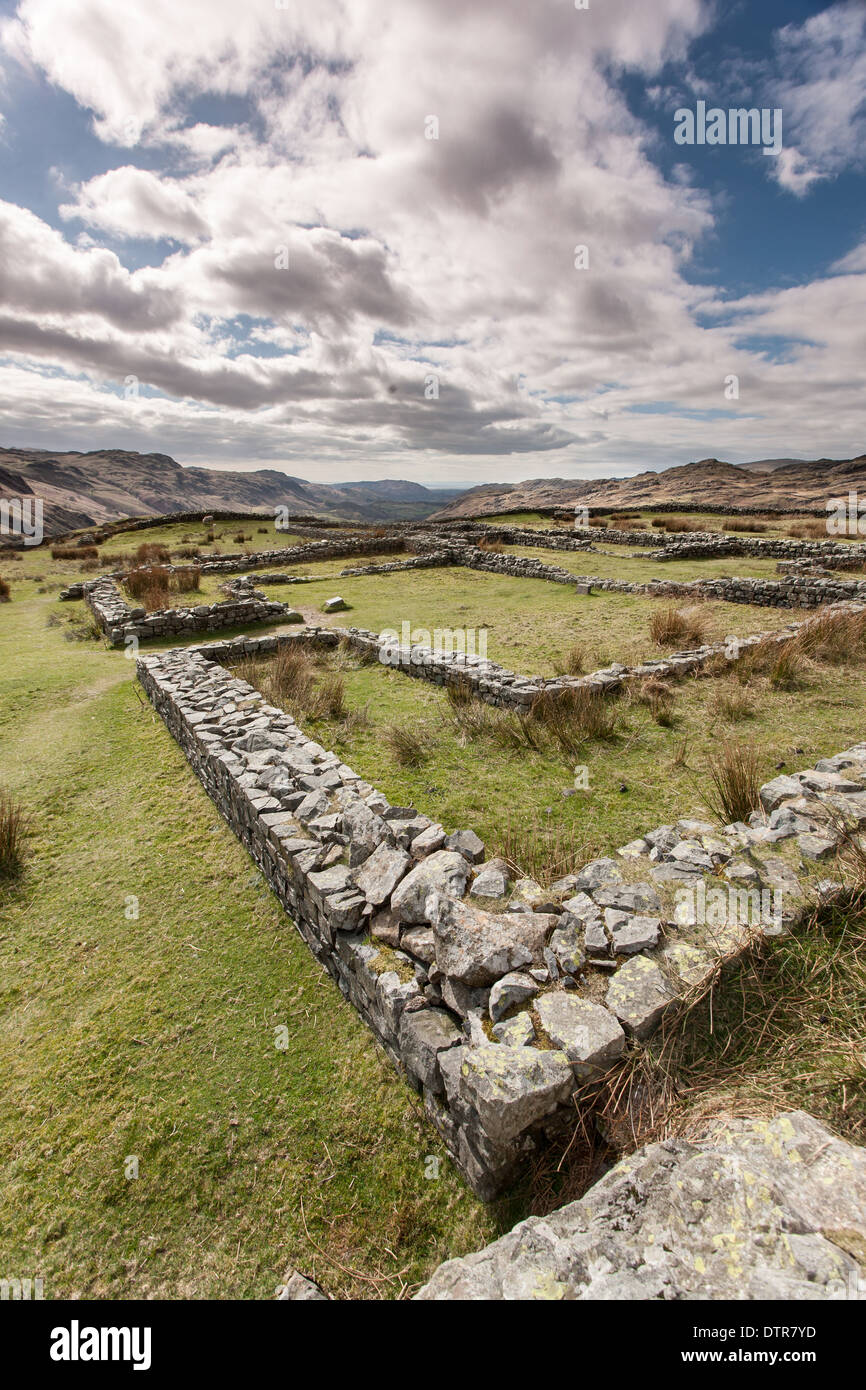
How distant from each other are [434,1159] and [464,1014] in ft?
2.37

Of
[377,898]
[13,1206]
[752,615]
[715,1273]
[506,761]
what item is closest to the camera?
[715,1273]

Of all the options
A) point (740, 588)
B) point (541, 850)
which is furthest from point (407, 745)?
point (740, 588)

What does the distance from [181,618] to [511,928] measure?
1169 cm

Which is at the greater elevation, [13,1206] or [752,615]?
[752,615]

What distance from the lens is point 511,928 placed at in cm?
327

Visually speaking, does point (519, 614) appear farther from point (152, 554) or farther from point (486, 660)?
point (152, 554)

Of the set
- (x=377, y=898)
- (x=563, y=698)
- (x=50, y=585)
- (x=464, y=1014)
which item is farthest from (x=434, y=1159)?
(x=50, y=585)

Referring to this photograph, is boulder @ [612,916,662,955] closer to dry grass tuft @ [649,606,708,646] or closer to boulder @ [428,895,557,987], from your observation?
boulder @ [428,895,557,987]

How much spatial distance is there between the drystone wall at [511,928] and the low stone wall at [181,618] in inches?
350

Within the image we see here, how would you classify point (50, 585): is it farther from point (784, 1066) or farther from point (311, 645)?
point (784, 1066)

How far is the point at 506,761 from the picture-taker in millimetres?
6535

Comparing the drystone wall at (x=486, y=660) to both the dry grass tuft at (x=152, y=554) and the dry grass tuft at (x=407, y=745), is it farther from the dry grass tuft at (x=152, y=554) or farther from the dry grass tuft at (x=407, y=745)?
the dry grass tuft at (x=152, y=554)

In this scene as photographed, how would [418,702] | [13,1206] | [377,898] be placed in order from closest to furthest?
[13,1206]
[377,898]
[418,702]

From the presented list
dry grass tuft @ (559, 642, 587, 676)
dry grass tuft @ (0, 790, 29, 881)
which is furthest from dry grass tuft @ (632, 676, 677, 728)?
dry grass tuft @ (0, 790, 29, 881)
